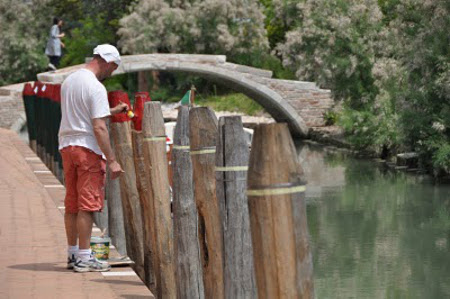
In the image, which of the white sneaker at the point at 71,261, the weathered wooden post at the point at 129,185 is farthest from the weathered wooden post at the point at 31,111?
the white sneaker at the point at 71,261

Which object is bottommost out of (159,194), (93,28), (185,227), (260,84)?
(185,227)

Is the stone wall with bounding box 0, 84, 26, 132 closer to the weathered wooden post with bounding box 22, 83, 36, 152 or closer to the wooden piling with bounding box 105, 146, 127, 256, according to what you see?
the weathered wooden post with bounding box 22, 83, 36, 152

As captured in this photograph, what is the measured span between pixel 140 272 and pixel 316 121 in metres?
22.2

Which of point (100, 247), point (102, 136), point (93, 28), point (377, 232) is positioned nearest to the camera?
point (102, 136)

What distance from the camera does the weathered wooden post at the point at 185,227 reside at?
5941 millimetres

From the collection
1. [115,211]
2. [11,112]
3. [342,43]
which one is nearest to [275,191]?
[115,211]

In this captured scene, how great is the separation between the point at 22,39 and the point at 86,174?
30888 mm

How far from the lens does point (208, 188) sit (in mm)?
5301

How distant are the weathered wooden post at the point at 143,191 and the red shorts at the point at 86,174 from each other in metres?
0.41

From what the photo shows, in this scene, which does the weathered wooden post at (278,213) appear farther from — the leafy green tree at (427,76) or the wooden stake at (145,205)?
the leafy green tree at (427,76)

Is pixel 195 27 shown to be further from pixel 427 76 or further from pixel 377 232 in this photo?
pixel 377 232

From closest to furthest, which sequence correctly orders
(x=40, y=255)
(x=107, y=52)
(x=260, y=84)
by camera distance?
1. (x=107, y=52)
2. (x=40, y=255)
3. (x=260, y=84)

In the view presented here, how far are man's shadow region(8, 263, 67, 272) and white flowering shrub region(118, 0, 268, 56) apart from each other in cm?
2703

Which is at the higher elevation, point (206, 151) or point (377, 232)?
point (206, 151)
